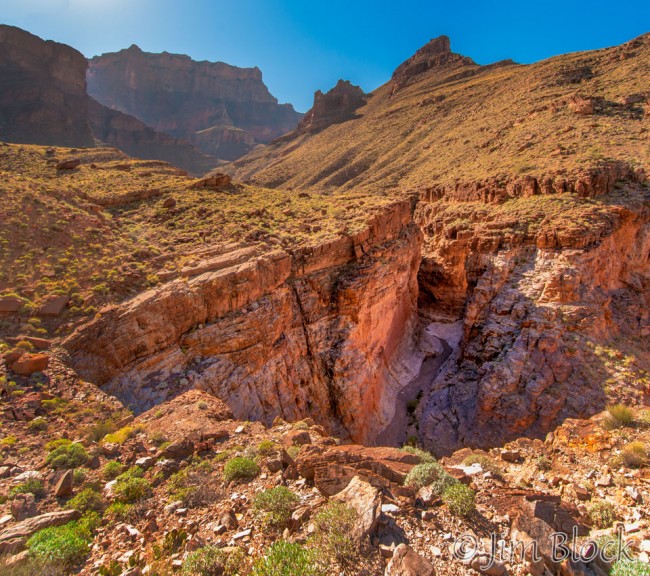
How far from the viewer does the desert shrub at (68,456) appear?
718cm

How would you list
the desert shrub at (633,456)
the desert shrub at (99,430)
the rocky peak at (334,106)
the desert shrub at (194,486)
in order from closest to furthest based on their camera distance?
the desert shrub at (194,486) < the desert shrub at (633,456) < the desert shrub at (99,430) < the rocky peak at (334,106)

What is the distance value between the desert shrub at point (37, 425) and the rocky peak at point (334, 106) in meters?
95.8

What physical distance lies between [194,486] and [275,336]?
31.1 ft

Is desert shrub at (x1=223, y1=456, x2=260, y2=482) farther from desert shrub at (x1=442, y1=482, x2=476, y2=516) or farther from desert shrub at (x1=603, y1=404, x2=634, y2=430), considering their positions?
desert shrub at (x1=603, y1=404, x2=634, y2=430)

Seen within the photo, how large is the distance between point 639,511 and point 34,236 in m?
21.6

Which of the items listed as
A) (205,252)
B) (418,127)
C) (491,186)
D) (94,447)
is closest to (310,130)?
(418,127)

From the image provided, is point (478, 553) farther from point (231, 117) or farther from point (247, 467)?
point (231, 117)

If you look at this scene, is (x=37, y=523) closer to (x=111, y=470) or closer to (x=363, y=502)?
(x=111, y=470)

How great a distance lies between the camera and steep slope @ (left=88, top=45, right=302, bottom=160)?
474 feet

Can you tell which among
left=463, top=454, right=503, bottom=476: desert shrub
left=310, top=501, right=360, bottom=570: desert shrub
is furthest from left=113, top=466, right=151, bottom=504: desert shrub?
left=463, top=454, right=503, bottom=476: desert shrub

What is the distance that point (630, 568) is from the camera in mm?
4812

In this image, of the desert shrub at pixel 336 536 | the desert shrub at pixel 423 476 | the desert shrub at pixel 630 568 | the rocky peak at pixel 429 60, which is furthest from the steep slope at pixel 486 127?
the desert shrub at pixel 336 536

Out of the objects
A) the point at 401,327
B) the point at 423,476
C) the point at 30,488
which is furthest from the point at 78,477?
the point at 401,327

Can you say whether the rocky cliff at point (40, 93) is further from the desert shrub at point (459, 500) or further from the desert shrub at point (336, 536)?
the desert shrub at point (459, 500)
